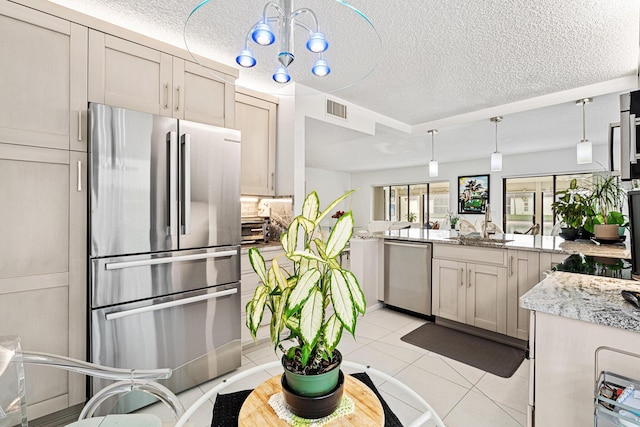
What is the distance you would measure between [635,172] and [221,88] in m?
2.60

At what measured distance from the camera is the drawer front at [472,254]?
2.83m

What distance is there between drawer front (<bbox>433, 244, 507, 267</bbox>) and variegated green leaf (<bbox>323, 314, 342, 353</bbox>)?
276 cm

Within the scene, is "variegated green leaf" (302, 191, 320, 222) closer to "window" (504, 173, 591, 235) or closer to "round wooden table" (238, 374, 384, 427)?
"round wooden table" (238, 374, 384, 427)

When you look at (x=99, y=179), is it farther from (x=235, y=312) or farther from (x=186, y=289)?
(x=235, y=312)

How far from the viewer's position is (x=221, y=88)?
2.46 meters

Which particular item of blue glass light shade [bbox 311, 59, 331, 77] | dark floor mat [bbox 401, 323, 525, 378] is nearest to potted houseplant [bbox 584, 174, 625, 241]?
dark floor mat [bbox 401, 323, 525, 378]

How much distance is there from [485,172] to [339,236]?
7.64 m

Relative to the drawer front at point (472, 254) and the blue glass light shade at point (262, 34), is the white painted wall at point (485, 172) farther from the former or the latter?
the blue glass light shade at point (262, 34)

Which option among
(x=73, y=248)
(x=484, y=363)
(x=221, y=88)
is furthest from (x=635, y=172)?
(x=73, y=248)

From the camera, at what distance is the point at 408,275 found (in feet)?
11.5

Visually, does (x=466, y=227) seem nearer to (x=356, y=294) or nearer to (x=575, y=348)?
(x=575, y=348)

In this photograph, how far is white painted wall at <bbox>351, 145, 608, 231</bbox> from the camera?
19.6 feet

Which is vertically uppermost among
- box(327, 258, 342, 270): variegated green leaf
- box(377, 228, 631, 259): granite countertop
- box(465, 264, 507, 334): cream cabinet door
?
box(327, 258, 342, 270): variegated green leaf

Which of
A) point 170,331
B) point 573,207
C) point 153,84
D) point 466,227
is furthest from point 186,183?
point 573,207
